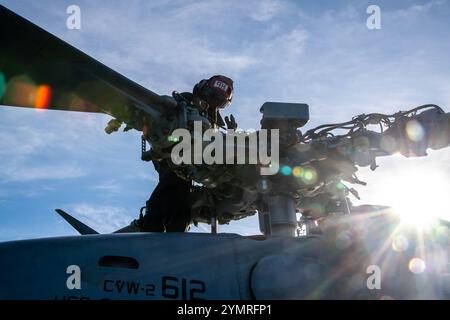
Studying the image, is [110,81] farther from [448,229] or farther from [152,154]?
[448,229]

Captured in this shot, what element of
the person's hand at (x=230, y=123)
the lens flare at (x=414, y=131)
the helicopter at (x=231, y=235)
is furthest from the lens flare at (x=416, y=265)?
the person's hand at (x=230, y=123)

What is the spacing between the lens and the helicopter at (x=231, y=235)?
4.13 metres

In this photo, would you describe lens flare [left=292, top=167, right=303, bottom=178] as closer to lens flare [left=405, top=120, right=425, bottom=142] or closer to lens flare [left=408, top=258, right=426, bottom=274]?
lens flare [left=405, top=120, right=425, bottom=142]

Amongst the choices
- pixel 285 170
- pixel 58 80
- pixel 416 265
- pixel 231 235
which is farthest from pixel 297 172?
pixel 58 80

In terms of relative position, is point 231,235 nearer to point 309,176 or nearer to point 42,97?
point 309,176

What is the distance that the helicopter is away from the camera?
4129mm

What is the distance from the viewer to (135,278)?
422cm

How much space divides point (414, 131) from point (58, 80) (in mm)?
3930
